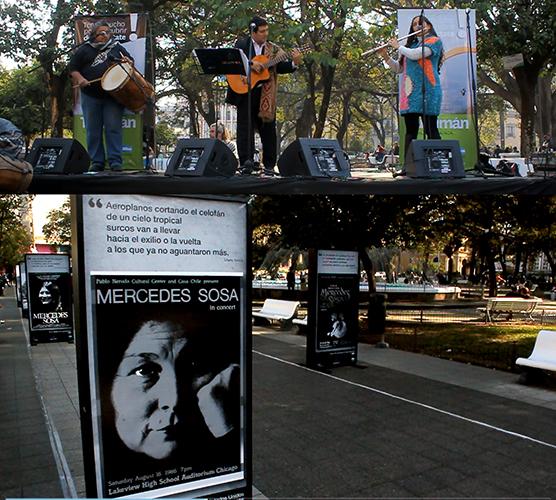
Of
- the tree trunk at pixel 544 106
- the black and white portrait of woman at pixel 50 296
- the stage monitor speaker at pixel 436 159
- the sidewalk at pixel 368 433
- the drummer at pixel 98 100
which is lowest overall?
the sidewalk at pixel 368 433

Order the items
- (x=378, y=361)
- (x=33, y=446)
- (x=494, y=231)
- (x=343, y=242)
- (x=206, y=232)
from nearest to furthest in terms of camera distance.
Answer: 1. (x=206, y=232)
2. (x=33, y=446)
3. (x=378, y=361)
4. (x=343, y=242)
5. (x=494, y=231)

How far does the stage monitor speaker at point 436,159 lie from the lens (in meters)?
7.95

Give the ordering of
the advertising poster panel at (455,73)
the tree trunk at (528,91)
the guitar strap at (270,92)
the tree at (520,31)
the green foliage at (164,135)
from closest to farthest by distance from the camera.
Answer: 1. the guitar strap at (270,92)
2. the advertising poster panel at (455,73)
3. the tree at (520,31)
4. the tree trunk at (528,91)
5. the green foliage at (164,135)

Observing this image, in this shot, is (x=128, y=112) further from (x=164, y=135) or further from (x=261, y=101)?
(x=164, y=135)

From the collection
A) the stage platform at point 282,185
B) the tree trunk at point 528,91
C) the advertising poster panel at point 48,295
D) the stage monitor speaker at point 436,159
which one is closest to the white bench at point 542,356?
the stage platform at point 282,185

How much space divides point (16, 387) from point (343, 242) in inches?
280

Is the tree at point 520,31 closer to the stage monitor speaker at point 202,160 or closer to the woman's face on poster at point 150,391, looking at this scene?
the stage monitor speaker at point 202,160

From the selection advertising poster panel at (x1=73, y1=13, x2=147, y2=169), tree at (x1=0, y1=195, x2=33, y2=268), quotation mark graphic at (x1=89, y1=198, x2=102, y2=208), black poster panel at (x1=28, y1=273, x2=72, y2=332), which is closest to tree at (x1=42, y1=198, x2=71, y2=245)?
tree at (x1=0, y1=195, x2=33, y2=268)

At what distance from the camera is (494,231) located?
55.1ft

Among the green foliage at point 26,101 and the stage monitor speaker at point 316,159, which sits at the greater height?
the green foliage at point 26,101

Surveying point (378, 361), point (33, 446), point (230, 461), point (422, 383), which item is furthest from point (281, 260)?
point (230, 461)

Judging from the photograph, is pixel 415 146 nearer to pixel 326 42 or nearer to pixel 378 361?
pixel 378 361

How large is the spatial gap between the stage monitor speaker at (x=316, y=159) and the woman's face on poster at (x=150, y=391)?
193 inches

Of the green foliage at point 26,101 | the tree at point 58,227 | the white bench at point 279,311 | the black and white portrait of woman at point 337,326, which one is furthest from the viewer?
the tree at point 58,227
